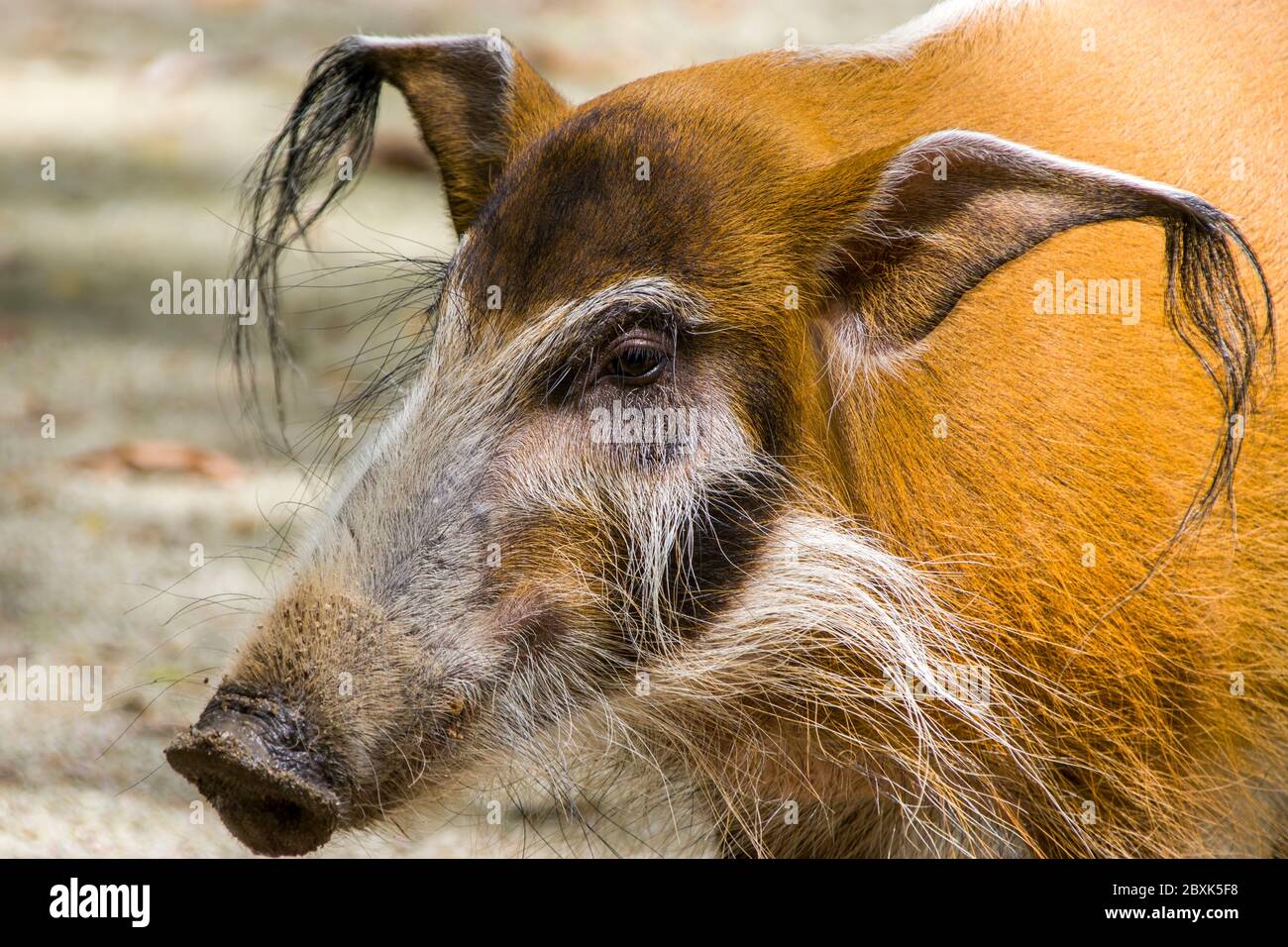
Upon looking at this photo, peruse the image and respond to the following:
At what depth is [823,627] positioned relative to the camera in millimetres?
2305

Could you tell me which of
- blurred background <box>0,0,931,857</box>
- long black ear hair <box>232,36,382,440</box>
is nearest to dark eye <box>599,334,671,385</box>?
blurred background <box>0,0,931,857</box>

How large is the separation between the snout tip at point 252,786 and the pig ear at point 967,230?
40.0 inches

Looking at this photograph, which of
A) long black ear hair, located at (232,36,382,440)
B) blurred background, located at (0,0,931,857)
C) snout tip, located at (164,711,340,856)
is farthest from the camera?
blurred background, located at (0,0,931,857)

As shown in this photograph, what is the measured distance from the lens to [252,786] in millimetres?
1930

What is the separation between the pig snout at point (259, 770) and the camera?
6.28 feet

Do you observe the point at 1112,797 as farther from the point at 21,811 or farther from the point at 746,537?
the point at 21,811

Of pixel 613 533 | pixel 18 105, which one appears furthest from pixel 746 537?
pixel 18 105

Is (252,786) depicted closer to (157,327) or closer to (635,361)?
(635,361)

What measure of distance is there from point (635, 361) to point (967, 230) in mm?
509

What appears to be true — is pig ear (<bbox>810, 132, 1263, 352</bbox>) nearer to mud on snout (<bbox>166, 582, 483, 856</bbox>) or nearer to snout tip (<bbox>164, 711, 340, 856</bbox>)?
mud on snout (<bbox>166, 582, 483, 856</bbox>)

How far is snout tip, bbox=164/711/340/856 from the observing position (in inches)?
75.3

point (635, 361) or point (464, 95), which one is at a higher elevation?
point (464, 95)

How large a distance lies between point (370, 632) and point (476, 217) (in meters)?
0.71

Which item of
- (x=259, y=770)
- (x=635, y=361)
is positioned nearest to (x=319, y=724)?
(x=259, y=770)
